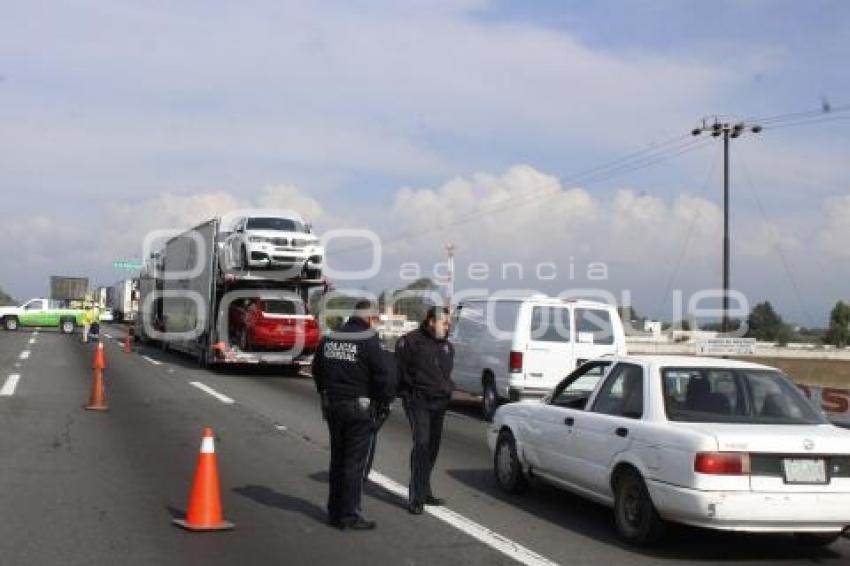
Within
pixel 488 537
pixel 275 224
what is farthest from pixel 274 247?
pixel 488 537

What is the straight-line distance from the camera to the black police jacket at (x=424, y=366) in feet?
27.8

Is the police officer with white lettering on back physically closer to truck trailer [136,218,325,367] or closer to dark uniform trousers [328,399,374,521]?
dark uniform trousers [328,399,374,521]

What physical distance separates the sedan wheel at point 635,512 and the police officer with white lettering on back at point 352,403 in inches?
Result: 73.6

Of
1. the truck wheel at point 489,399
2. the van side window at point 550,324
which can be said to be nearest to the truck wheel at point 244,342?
the truck wheel at point 489,399

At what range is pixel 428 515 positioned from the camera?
329 inches

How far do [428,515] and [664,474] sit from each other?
220cm

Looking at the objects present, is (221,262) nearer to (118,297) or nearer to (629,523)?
(629,523)

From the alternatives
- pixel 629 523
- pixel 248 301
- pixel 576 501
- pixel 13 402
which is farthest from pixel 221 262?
pixel 629 523

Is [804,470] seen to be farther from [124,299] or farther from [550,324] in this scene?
[124,299]

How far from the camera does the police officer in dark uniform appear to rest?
8383mm

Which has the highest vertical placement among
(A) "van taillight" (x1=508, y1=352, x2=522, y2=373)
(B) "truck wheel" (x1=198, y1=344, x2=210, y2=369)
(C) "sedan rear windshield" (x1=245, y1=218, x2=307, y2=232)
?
(C) "sedan rear windshield" (x1=245, y1=218, x2=307, y2=232)

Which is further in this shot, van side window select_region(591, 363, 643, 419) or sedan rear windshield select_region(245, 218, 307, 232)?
sedan rear windshield select_region(245, 218, 307, 232)

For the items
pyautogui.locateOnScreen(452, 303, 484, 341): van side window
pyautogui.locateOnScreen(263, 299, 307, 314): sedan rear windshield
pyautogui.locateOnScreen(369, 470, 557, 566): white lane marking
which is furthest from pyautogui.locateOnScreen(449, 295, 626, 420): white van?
pyautogui.locateOnScreen(263, 299, 307, 314): sedan rear windshield

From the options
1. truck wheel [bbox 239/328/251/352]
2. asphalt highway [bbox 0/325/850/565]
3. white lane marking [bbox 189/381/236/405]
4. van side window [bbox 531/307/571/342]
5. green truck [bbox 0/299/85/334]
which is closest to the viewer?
asphalt highway [bbox 0/325/850/565]
